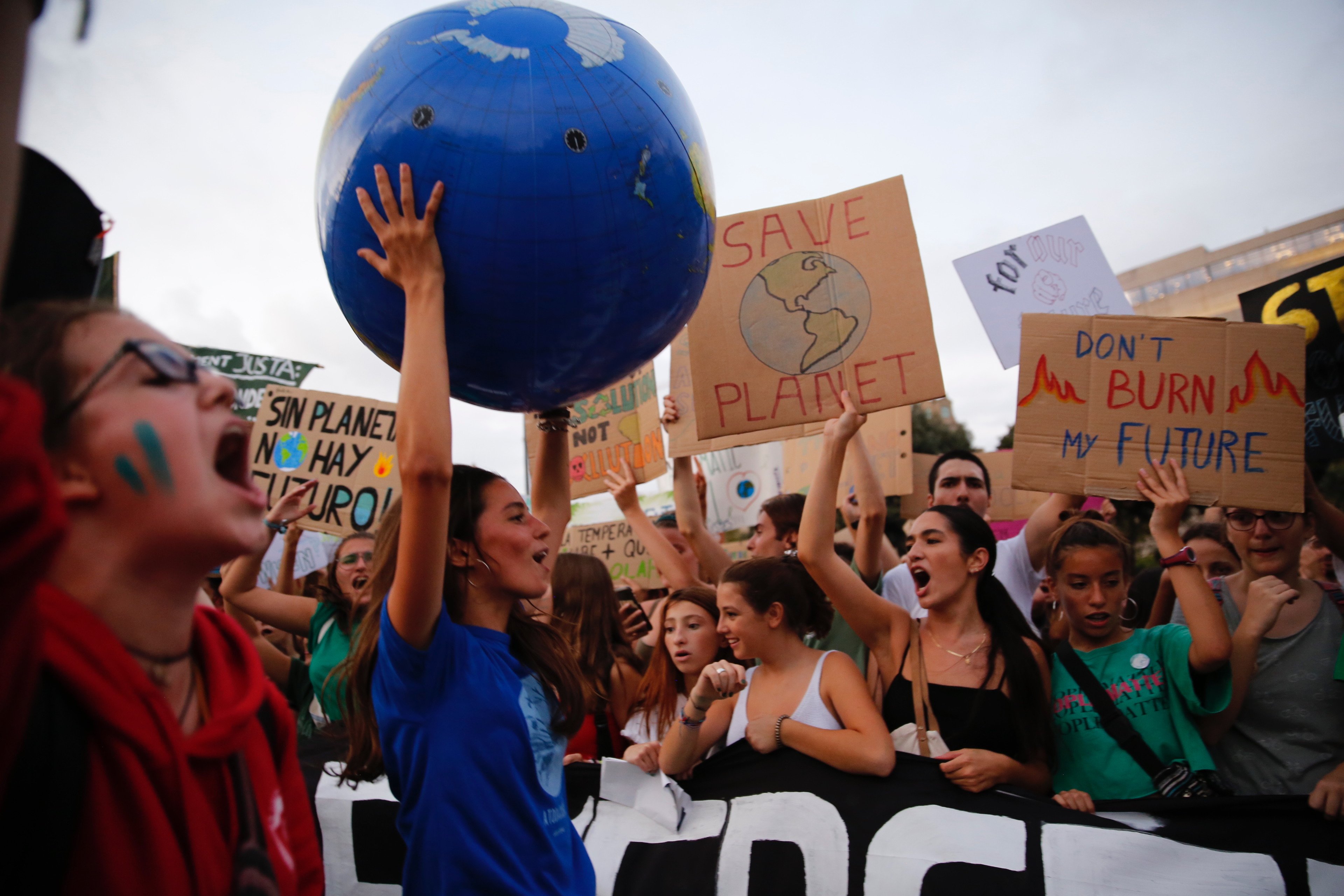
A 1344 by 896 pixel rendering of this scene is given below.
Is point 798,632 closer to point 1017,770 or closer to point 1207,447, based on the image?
point 1017,770

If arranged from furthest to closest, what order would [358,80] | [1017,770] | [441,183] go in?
[1017,770]
[358,80]
[441,183]

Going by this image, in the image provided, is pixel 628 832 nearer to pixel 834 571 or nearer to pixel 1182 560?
pixel 834 571

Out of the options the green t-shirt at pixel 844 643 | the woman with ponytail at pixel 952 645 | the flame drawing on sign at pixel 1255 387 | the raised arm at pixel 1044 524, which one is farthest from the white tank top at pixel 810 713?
the flame drawing on sign at pixel 1255 387

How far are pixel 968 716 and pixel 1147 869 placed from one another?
0.66 meters

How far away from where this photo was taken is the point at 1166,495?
135 inches

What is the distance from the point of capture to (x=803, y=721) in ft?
10.5

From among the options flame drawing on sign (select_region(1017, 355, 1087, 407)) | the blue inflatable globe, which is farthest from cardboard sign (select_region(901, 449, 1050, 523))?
the blue inflatable globe

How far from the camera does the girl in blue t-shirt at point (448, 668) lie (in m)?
1.78

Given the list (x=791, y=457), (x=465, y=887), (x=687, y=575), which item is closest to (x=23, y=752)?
(x=465, y=887)

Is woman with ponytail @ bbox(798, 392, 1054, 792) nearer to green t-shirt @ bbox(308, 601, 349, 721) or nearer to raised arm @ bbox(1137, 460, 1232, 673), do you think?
raised arm @ bbox(1137, 460, 1232, 673)

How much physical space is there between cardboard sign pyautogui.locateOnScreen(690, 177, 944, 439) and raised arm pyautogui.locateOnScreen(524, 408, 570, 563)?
1131 millimetres

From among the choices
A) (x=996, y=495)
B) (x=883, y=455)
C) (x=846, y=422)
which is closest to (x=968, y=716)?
(x=846, y=422)

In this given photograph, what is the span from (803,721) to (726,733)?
40cm

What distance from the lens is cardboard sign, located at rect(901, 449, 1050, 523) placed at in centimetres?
683
